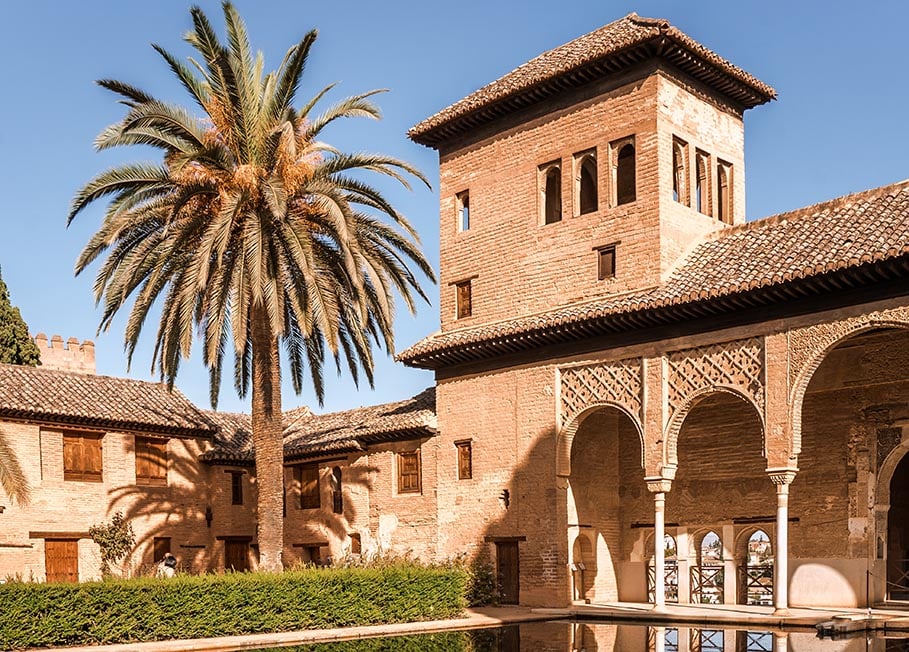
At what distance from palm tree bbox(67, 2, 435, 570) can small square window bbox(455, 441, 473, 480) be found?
3.85 metres

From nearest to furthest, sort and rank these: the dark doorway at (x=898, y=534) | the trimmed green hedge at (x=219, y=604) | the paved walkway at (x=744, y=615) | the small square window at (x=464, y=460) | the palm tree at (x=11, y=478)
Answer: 1. the trimmed green hedge at (x=219, y=604)
2. the palm tree at (x=11, y=478)
3. the paved walkway at (x=744, y=615)
4. the dark doorway at (x=898, y=534)
5. the small square window at (x=464, y=460)

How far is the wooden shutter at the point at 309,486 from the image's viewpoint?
2797 centimetres

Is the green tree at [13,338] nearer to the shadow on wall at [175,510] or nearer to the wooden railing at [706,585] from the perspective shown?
the shadow on wall at [175,510]

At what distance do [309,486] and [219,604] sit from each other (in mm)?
12003

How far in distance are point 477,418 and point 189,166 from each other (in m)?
8.02

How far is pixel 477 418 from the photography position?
22.8m

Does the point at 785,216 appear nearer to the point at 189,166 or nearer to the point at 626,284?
the point at 626,284

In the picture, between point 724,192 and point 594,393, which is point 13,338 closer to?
point 594,393

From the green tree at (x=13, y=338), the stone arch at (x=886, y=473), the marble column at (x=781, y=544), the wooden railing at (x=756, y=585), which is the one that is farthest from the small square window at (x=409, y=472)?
the green tree at (x=13, y=338)

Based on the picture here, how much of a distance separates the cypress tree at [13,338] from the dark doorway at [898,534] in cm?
2560

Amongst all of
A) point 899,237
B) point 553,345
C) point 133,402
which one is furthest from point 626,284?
point 133,402

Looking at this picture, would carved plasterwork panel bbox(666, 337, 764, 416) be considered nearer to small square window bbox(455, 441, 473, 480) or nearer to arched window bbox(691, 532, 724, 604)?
arched window bbox(691, 532, 724, 604)

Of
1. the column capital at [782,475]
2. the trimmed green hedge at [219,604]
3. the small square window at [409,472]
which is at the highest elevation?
the column capital at [782,475]

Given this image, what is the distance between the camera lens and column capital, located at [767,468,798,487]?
57.1 ft
